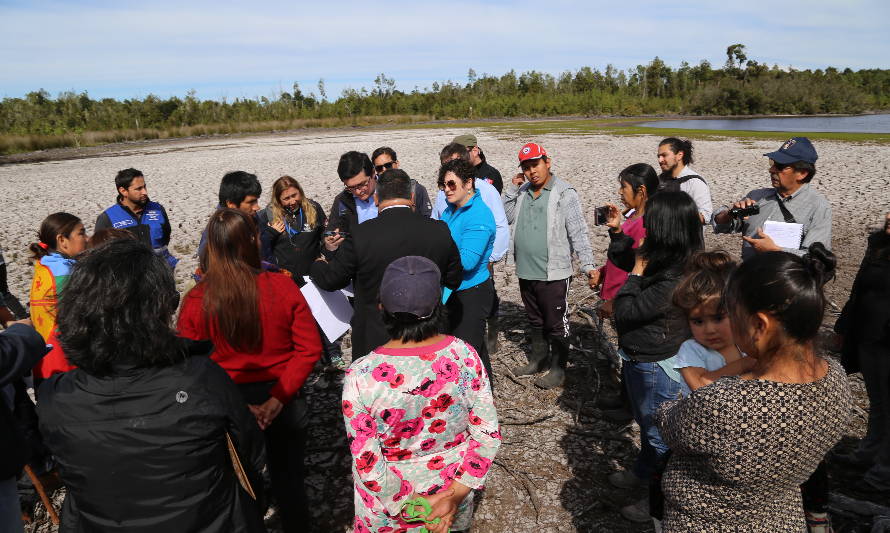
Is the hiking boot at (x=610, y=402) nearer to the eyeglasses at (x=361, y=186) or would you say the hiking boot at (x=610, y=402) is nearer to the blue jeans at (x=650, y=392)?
the blue jeans at (x=650, y=392)

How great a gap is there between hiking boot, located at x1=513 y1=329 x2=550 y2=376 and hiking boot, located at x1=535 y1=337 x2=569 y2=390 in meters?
0.23

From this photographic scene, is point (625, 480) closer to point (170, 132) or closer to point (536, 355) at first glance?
point (536, 355)

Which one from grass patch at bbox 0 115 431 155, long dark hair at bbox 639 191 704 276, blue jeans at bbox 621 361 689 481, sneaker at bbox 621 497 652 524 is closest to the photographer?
long dark hair at bbox 639 191 704 276

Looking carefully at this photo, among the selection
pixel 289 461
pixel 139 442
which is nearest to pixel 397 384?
pixel 139 442

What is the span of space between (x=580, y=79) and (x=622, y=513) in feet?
313

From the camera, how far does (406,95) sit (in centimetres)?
7806

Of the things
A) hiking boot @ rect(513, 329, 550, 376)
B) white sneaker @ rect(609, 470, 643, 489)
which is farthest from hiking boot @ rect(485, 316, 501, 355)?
white sneaker @ rect(609, 470, 643, 489)

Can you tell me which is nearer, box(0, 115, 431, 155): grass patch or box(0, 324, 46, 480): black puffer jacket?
box(0, 324, 46, 480): black puffer jacket

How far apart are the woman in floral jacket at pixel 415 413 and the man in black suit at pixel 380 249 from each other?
0.96m

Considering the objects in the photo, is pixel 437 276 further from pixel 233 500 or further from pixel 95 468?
pixel 95 468

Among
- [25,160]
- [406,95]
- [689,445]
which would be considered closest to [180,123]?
[25,160]

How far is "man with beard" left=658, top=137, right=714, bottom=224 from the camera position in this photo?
534cm

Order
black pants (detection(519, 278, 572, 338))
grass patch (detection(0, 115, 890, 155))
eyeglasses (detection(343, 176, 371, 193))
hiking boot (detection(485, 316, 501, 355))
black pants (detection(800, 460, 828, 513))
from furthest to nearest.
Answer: grass patch (detection(0, 115, 890, 155)) → hiking boot (detection(485, 316, 501, 355)) → black pants (detection(519, 278, 572, 338)) → eyeglasses (detection(343, 176, 371, 193)) → black pants (detection(800, 460, 828, 513))

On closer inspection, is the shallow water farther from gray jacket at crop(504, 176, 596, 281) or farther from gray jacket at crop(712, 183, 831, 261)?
gray jacket at crop(504, 176, 596, 281)
